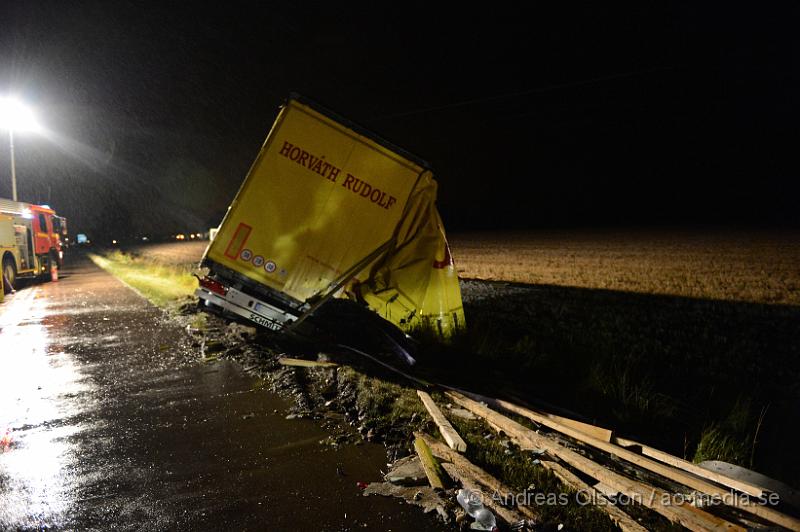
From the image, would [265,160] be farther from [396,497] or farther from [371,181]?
[396,497]

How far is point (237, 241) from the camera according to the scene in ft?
22.1

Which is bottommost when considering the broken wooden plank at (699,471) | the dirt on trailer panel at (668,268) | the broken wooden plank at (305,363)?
the broken wooden plank at (305,363)

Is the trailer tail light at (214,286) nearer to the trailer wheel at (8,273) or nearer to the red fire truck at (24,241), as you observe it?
the red fire truck at (24,241)

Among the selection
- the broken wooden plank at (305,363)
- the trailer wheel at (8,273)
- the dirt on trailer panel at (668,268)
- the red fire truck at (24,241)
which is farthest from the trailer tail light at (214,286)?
the trailer wheel at (8,273)

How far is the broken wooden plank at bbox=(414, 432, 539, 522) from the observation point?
10.2 feet

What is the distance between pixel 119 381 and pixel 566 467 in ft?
17.9

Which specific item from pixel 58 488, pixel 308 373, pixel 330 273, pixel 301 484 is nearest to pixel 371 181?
pixel 330 273

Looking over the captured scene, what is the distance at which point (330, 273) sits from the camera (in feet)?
22.3

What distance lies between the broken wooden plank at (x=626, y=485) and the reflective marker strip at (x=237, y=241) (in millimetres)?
4207

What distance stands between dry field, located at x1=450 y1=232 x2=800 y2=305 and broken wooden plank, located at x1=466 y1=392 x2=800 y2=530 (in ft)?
34.2

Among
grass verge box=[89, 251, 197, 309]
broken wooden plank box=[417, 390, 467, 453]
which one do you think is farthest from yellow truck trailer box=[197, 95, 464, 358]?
grass verge box=[89, 251, 197, 309]

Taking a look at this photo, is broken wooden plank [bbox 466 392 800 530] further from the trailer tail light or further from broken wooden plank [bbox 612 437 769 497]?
the trailer tail light

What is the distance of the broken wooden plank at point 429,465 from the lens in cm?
344

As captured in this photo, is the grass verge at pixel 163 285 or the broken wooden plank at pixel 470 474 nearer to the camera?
the broken wooden plank at pixel 470 474
